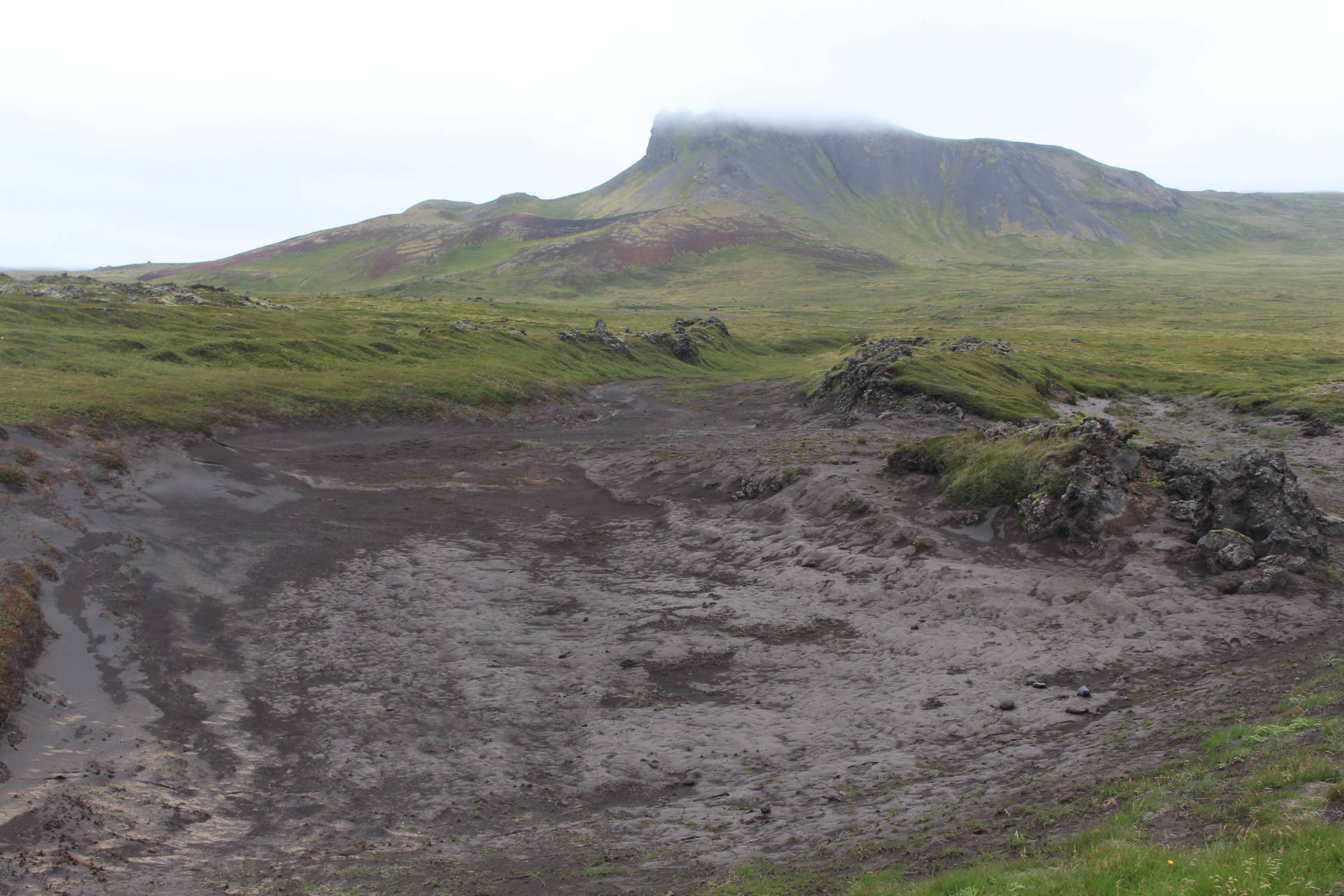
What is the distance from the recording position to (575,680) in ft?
85.8

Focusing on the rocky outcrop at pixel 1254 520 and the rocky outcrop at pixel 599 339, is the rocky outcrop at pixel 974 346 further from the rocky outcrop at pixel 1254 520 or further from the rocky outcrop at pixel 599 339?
the rocky outcrop at pixel 1254 520

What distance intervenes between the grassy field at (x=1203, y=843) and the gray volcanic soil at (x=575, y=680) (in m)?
1.20

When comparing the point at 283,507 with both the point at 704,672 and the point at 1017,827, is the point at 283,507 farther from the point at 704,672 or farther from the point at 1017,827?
the point at 1017,827

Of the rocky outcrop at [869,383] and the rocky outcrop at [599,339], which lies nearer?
the rocky outcrop at [869,383]

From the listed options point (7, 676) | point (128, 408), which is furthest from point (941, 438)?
point (128, 408)

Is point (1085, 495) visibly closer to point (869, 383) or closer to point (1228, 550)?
point (1228, 550)

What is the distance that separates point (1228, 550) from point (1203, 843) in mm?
22369

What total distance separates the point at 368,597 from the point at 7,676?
12140mm

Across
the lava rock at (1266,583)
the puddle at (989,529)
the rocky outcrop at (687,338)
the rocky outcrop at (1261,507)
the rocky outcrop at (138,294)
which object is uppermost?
the rocky outcrop at (138,294)

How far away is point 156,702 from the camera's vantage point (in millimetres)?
23172

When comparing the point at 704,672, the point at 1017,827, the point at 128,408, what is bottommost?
the point at 704,672

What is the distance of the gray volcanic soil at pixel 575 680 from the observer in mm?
16750

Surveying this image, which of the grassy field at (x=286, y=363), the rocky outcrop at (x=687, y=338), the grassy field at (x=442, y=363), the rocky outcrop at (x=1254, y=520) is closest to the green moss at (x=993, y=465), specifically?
the rocky outcrop at (x=1254, y=520)

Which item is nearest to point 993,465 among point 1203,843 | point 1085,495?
point 1085,495
